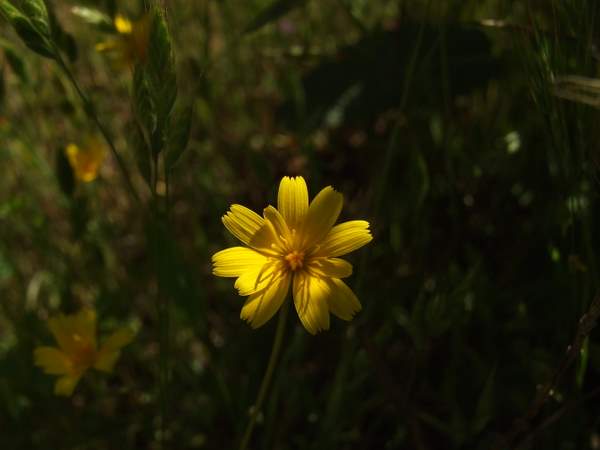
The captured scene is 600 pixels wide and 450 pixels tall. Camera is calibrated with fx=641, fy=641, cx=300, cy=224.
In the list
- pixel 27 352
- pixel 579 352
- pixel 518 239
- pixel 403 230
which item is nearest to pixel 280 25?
pixel 403 230

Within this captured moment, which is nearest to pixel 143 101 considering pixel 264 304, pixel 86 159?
pixel 264 304

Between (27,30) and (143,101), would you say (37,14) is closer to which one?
(27,30)

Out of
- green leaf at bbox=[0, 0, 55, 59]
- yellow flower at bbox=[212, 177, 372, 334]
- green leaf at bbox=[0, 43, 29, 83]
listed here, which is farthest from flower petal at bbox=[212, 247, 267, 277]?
green leaf at bbox=[0, 43, 29, 83]

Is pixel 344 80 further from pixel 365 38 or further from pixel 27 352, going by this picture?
pixel 27 352

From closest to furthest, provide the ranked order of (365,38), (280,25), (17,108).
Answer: (365,38) → (280,25) → (17,108)

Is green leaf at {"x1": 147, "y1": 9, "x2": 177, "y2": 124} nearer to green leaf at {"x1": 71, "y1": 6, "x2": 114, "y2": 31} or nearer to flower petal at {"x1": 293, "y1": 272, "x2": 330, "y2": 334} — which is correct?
flower petal at {"x1": 293, "y1": 272, "x2": 330, "y2": 334}

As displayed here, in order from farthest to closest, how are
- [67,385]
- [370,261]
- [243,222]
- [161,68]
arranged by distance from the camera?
[370,261] < [67,385] < [243,222] < [161,68]

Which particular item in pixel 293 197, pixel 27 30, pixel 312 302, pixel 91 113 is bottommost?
pixel 312 302
